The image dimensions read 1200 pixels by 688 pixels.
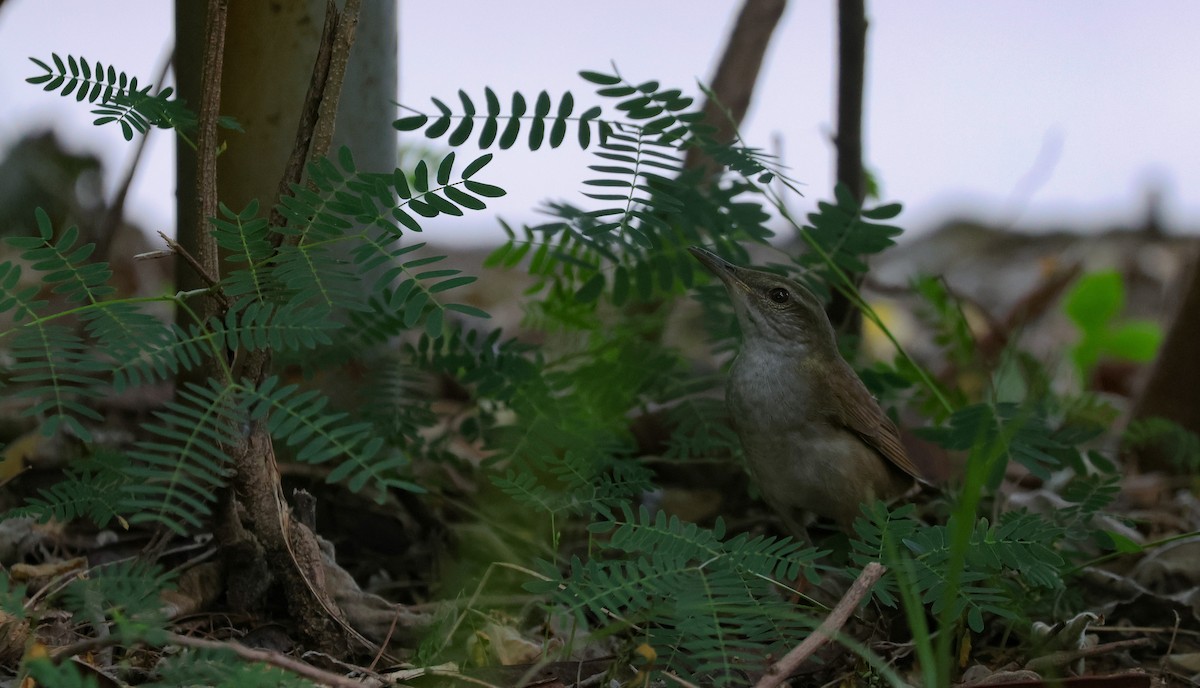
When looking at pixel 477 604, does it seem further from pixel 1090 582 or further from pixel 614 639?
pixel 1090 582

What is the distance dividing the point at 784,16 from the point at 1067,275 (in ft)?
9.64

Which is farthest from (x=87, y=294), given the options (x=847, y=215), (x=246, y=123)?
(x=847, y=215)

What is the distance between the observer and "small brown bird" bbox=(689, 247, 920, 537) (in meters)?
3.71

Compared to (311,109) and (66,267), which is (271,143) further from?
(66,267)

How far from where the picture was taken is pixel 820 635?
2.44 m

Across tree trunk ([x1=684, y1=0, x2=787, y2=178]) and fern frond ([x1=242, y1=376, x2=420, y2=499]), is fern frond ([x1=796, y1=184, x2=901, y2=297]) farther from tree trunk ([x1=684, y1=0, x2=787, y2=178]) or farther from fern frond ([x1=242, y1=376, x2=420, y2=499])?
fern frond ([x1=242, y1=376, x2=420, y2=499])

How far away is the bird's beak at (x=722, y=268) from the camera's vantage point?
3.81 metres

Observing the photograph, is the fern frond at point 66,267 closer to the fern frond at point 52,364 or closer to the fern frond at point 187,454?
the fern frond at point 52,364

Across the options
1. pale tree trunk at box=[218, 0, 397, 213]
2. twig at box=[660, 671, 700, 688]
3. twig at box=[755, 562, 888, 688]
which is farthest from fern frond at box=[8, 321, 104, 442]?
twig at box=[755, 562, 888, 688]

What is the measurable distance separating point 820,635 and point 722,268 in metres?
1.67

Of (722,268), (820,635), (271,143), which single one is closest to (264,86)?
(271,143)

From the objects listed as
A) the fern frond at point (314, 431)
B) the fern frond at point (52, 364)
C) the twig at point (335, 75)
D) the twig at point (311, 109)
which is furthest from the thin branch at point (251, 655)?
the twig at point (335, 75)

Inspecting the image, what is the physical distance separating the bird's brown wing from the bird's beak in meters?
0.47

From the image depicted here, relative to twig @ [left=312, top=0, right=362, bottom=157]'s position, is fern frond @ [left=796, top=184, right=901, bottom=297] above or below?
below
